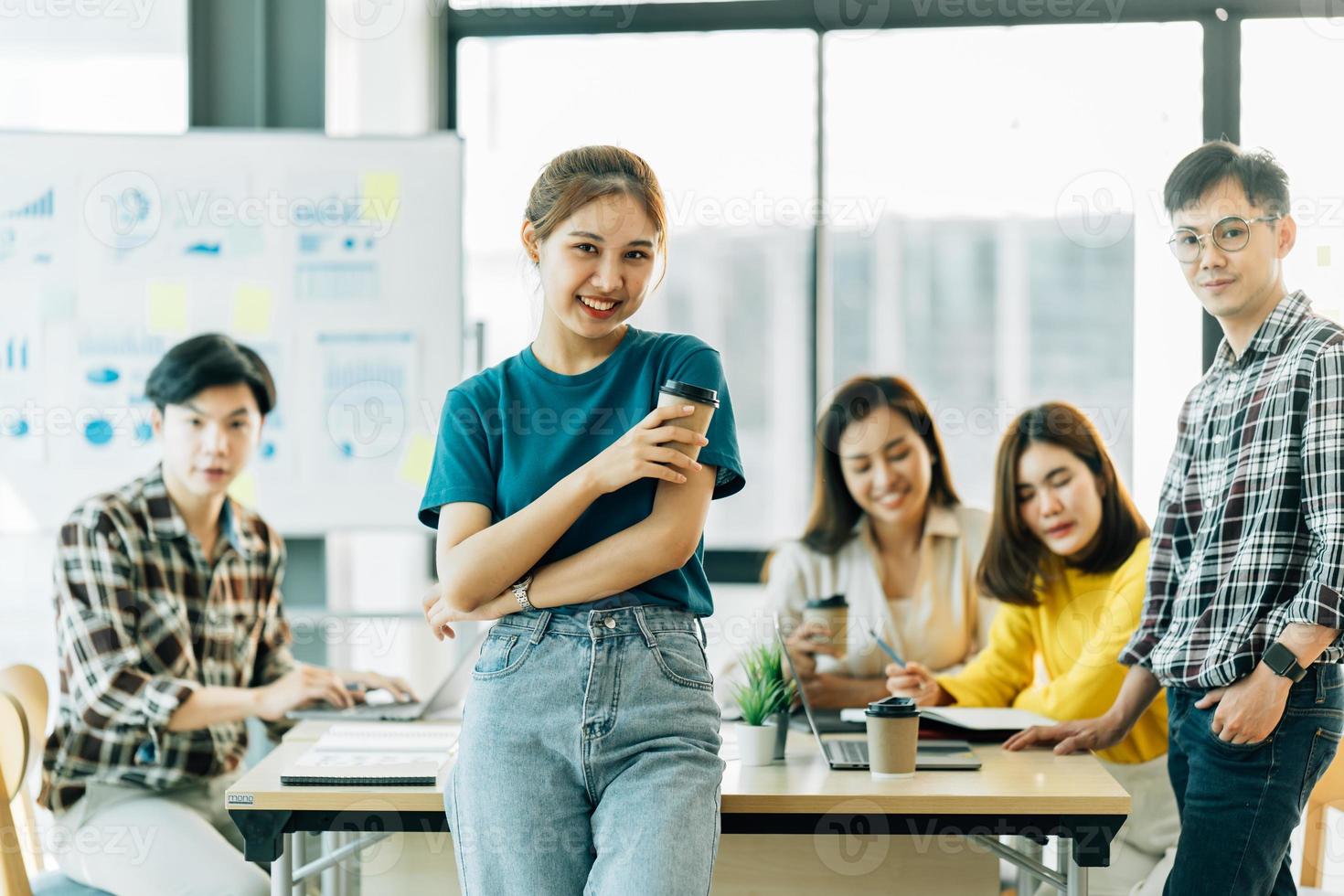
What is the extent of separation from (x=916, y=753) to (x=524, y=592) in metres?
0.76

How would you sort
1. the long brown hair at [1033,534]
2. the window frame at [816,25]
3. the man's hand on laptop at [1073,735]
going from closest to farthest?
the man's hand on laptop at [1073,735] < the long brown hair at [1033,534] < the window frame at [816,25]

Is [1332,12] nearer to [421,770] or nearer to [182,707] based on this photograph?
[421,770]

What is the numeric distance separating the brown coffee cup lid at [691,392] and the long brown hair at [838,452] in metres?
1.48

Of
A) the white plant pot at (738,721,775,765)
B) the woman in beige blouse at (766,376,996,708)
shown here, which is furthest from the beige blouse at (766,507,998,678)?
the white plant pot at (738,721,775,765)

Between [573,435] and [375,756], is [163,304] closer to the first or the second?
[375,756]

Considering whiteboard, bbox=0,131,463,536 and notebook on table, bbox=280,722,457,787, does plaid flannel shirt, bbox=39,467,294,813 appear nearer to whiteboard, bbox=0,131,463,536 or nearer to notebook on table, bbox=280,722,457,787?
notebook on table, bbox=280,722,457,787

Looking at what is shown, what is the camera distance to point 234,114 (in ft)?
11.1

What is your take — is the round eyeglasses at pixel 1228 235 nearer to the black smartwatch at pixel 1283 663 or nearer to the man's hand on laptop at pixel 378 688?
the black smartwatch at pixel 1283 663

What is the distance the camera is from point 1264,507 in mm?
1858

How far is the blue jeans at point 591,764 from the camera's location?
4.64 feet

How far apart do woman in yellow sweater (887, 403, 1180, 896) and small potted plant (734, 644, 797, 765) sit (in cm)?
53

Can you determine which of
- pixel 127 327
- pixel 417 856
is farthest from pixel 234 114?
pixel 417 856

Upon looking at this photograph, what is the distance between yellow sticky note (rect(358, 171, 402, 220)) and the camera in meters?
3.23

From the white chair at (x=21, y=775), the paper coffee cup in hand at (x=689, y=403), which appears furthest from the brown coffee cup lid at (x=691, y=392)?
the white chair at (x=21, y=775)
